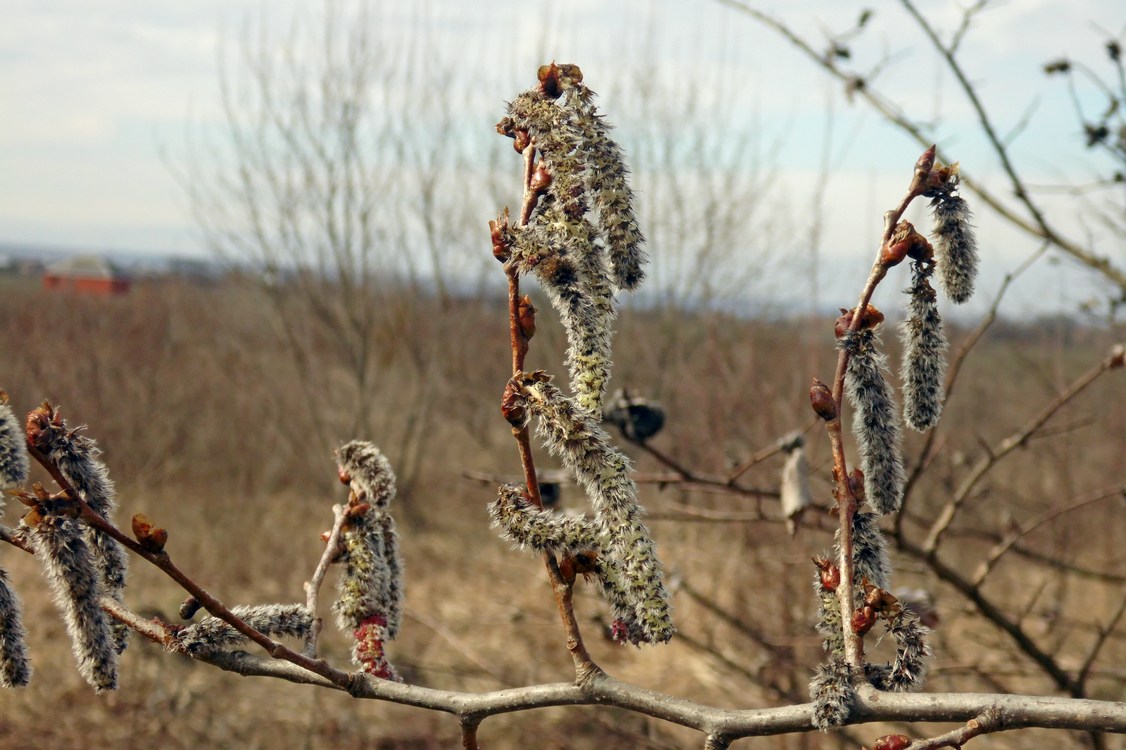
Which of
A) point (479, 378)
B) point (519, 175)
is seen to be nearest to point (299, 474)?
point (479, 378)

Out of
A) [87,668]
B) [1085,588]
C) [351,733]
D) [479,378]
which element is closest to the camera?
[87,668]

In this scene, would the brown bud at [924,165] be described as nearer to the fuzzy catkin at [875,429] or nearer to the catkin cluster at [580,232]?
the fuzzy catkin at [875,429]

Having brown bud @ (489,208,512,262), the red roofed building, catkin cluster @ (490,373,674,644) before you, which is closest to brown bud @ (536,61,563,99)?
brown bud @ (489,208,512,262)

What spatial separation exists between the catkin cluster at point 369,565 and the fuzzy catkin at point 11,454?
36cm

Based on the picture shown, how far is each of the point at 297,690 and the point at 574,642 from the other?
6343 mm

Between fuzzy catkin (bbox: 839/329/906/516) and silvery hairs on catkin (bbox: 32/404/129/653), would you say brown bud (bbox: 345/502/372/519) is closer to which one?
silvery hairs on catkin (bbox: 32/404/129/653)

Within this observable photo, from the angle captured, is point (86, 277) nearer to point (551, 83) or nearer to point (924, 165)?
point (551, 83)

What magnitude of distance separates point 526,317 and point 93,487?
20.0 inches

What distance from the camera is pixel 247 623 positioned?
1.08 metres

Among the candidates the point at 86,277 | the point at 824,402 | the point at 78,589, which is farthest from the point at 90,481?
the point at 86,277

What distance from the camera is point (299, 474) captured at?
11.0m

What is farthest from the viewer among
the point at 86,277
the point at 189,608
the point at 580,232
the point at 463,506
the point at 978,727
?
the point at 86,277

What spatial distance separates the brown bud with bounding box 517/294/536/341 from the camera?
3.31 feet

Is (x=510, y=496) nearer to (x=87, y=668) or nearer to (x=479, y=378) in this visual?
(x=87, y=668)
